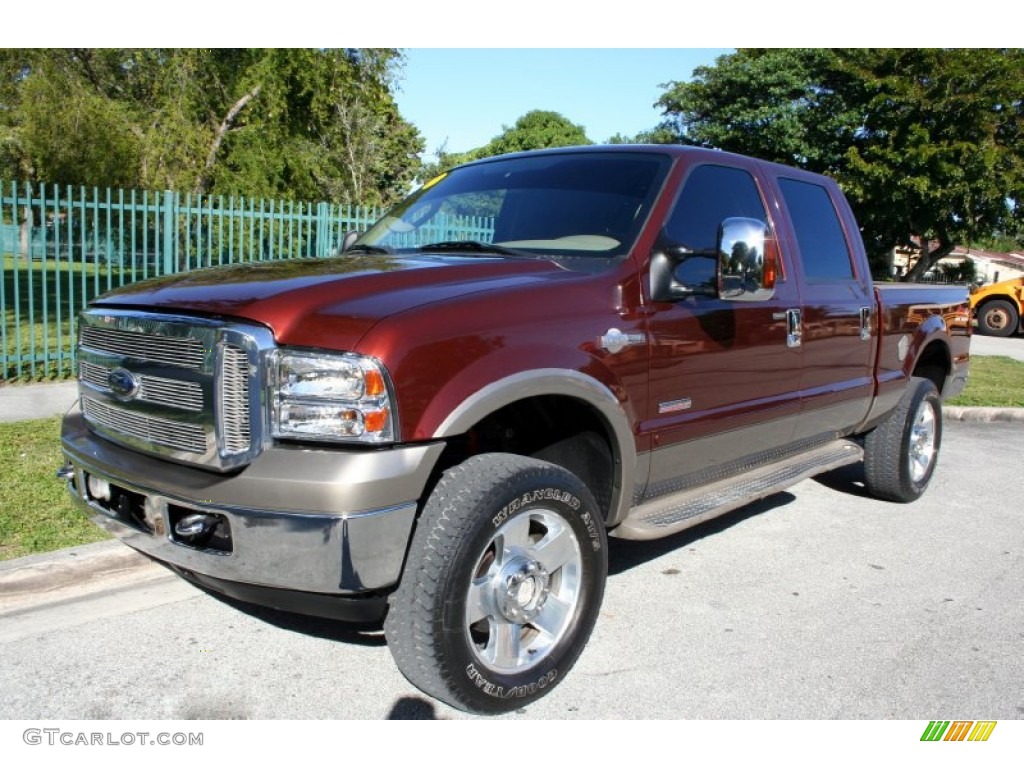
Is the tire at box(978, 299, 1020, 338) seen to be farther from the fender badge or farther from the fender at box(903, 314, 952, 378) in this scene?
the fender badge

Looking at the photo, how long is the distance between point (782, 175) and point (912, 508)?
2627mm

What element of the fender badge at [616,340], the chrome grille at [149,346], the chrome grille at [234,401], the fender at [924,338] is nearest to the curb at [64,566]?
the chrome grille at [149,346]

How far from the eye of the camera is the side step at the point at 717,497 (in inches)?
135

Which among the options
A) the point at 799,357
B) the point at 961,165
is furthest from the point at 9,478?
the point at 961,165

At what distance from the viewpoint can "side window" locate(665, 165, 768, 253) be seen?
368 centimetres

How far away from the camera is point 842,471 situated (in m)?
6.72

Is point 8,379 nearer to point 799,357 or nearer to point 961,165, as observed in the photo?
point 799,357

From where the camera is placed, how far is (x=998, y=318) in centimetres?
2177

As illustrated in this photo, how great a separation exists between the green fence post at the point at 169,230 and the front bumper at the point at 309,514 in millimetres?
7680

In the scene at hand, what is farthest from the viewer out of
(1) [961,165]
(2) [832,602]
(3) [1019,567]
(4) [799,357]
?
(1) [961,165]

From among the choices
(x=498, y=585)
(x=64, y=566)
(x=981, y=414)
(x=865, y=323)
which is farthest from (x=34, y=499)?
(x=981, y=414)

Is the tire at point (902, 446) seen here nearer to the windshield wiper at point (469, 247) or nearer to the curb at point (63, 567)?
the windshield wiper at point (469, 247)

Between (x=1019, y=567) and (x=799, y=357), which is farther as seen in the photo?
(x=1019, y=567)

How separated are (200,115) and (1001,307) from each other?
19.9 metres
